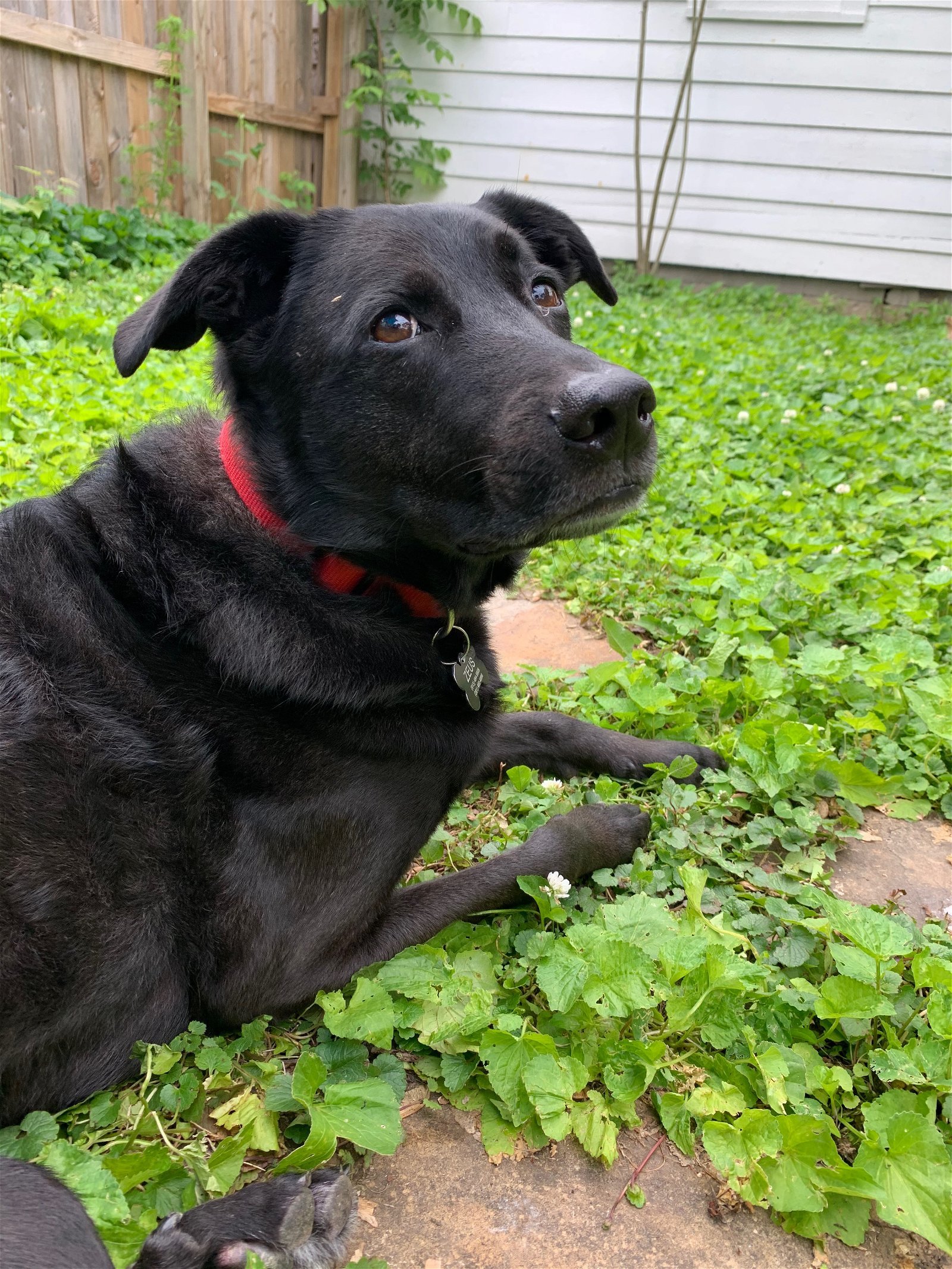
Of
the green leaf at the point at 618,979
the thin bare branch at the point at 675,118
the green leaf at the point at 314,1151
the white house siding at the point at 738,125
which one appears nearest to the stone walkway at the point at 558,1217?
the green leaf at the point at 314,1151

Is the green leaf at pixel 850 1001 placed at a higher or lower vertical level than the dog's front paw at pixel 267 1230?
higher

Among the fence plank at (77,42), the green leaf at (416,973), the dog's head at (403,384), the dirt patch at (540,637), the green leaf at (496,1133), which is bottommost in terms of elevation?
the dirt patch at (540,637)

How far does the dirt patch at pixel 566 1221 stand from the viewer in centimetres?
143

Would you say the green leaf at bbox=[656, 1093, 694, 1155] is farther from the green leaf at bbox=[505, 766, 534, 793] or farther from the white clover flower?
the green leaf at bbox=[505, 766, 534, 793]

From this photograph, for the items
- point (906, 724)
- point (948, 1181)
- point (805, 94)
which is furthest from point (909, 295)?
point (948, 1181)

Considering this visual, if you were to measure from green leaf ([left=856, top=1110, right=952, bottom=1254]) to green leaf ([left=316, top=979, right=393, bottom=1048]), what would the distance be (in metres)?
0.84

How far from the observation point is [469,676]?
2088 millimetres

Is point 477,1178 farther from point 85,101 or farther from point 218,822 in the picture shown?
point 85,101

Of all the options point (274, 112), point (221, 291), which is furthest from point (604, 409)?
point (274, 112)

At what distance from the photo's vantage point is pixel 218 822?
69.7 inches

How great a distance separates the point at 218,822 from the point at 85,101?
7807 millimetres

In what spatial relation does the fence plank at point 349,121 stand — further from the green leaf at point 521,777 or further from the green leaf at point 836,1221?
the green leaf at point 836,1221

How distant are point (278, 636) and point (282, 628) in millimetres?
27

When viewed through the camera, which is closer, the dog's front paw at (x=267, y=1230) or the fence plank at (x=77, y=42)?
the dog's front paw at (x=267, y=1230)
